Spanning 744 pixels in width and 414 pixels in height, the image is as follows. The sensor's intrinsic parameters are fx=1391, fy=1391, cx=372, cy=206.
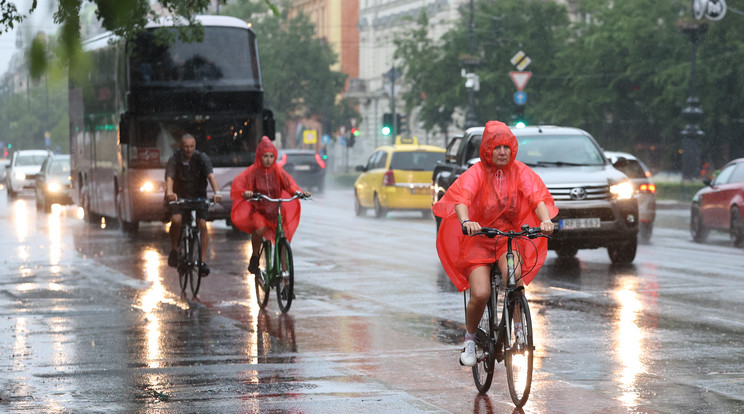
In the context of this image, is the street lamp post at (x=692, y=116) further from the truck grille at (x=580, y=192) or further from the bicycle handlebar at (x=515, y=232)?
the bicycle handlebar at (x=515, y=232)

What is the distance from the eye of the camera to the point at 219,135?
23312mm

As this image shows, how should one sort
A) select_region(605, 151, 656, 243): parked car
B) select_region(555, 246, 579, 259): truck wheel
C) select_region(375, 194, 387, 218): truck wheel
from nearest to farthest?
select_region(555, 246, 579, 259): truck wheel → select_region(605, 151, 656, 243): parked car → select_region(375, 194, 387, 218): truck wheel

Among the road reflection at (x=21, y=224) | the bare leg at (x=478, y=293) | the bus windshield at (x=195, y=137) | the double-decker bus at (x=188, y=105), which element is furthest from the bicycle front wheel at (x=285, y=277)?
the bus windshield at (x=195, y=137)

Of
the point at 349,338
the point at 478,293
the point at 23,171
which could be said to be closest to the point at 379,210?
the point at 349,338

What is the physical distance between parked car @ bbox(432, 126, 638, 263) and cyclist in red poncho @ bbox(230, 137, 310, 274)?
4.33 m

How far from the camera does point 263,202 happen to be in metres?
12.6

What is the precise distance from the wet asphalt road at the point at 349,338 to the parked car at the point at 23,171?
30276 mm

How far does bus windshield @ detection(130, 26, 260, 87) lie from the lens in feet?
75.2

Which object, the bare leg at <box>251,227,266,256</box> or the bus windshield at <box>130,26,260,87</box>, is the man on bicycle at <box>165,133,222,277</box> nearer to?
the bare leg at <box>251,227,266,256</box>

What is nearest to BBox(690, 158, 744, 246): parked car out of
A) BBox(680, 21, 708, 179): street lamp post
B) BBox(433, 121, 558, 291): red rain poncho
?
BBox(680, 21, 708, 179): street lamp post

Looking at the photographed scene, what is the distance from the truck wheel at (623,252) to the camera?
16.8 metres

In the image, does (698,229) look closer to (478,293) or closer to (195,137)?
(195,137)

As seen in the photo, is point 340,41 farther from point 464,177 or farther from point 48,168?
point 464,177

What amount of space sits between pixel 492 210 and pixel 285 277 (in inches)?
179
